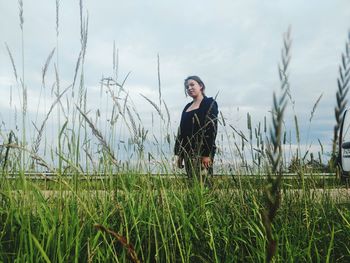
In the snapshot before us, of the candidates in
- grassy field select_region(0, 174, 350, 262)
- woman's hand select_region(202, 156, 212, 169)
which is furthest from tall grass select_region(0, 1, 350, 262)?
woman's hand select_region(202, 156, 212, 169)

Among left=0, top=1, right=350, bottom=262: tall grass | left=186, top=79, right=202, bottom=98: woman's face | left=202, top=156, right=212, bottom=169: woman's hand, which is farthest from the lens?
left=186, top=79, right=202, bottom=98: woman's face

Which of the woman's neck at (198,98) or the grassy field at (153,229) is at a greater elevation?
the woman's neck at (198,98)

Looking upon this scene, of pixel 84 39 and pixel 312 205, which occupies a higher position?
pixel 84 39

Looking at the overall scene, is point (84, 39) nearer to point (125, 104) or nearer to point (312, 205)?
point (125, 104)

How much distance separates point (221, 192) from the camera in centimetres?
319

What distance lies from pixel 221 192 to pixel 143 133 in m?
0.88

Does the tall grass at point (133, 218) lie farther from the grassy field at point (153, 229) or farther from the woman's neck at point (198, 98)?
the woman's neck at point (198, 98)

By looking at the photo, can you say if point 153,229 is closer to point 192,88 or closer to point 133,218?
point 133,218

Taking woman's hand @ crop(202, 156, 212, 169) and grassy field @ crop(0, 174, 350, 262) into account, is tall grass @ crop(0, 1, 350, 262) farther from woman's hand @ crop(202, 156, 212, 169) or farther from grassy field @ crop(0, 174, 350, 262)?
woman's hand @ crop(202, 156, 212, 169)

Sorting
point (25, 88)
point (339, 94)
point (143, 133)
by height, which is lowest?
point (339, 94)

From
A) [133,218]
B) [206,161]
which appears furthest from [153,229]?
[206,161]

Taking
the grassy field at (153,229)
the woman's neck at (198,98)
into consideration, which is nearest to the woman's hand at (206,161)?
the woman's neck at (198,98)

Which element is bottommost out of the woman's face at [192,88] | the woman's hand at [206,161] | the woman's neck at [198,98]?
the woman's hand at [206,161]

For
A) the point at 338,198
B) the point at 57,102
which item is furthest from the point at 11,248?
the point at 338,198
